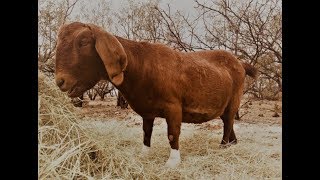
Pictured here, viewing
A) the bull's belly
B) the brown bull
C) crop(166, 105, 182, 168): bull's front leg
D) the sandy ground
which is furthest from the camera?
the bull's belly

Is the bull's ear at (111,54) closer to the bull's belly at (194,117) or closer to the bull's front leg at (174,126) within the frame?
the bull's front leg at (174,126)

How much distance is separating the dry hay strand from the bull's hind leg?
798 mm

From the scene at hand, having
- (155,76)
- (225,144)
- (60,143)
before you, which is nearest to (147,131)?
(155,76)

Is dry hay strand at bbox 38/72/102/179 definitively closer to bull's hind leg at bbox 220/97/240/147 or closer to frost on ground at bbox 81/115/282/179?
frost on ground at bbox 81/115/282/179

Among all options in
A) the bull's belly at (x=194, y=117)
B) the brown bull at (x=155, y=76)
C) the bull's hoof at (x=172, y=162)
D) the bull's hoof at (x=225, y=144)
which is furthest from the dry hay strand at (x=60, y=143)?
the bull's hoof at (x=225, y=144)

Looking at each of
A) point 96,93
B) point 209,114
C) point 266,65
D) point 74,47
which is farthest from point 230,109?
point 74,47

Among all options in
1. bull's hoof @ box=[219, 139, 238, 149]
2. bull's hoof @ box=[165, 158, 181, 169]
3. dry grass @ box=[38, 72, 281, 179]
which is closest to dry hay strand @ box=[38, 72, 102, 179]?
dry grass @ box=[38, 72, 281, 179]

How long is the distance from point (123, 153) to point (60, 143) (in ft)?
0.91

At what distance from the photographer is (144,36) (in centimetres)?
227

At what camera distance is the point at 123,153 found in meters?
1.52

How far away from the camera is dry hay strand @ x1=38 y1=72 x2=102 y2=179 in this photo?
1.23 meters

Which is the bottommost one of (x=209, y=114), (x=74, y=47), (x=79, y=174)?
(x=79, y=174)
